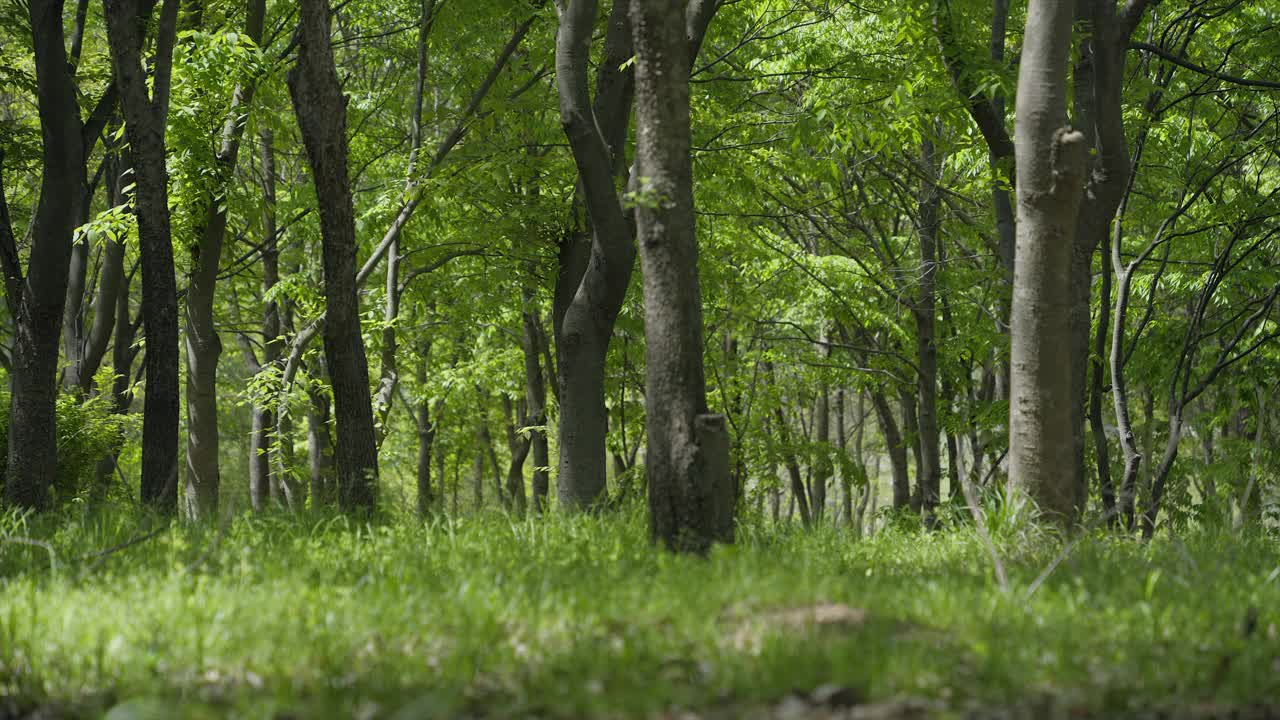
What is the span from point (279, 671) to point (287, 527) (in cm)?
292

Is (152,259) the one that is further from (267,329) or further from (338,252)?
(267,329)

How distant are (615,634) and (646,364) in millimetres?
1981

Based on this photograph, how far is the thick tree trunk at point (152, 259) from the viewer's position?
8.05 m

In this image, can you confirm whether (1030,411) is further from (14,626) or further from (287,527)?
(14,626)

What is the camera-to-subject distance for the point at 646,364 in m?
5.64

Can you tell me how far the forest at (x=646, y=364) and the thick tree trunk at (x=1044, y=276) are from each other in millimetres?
28

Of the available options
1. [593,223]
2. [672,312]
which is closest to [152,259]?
[593,223]

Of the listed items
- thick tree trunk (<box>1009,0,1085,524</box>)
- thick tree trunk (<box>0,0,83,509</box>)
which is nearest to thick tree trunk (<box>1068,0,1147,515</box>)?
thick tree trunk (<box>1009,0,1085,524</box>)

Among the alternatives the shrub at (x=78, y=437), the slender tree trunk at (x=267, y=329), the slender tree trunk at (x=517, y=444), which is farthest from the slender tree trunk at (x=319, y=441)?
the slender tree trunk at (x=517, y=444)

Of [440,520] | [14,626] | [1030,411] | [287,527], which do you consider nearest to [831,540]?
[1030,411]

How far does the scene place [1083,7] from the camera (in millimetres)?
8727

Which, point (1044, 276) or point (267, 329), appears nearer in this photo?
point (1044, 276)

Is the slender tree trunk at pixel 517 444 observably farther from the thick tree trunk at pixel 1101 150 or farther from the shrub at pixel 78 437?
the thick tree trunk at pixel 1101 150

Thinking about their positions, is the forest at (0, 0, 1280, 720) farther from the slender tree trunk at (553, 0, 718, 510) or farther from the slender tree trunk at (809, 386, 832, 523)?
the slender tree trunk at (809, 386, 832, 523)
